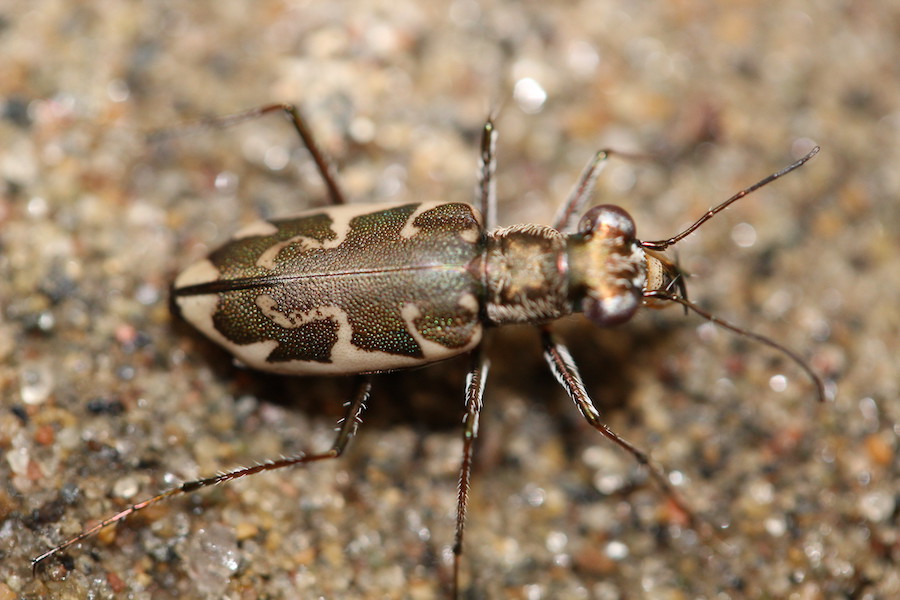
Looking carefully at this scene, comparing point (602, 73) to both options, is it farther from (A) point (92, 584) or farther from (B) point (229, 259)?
(A) point (92, 584)

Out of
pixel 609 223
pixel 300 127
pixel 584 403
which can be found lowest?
pixel 584 403

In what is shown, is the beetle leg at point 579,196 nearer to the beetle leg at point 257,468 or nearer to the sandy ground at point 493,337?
the sandy ground at point 493,337

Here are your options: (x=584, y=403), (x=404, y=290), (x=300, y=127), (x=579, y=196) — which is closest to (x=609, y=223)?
(x=579, y=196)

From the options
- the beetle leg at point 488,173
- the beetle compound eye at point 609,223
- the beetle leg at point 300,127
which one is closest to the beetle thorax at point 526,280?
the beetle compound eye at point 609,223

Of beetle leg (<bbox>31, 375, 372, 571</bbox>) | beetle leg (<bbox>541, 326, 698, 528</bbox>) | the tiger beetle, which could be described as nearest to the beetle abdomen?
the tiger beetle

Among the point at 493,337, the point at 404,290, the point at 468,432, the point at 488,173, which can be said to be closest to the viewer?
the point at 404,290

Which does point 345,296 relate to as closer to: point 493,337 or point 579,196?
point 493,337
